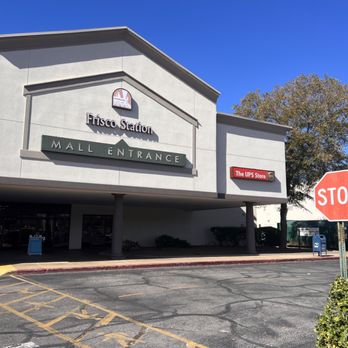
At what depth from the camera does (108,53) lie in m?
19.2

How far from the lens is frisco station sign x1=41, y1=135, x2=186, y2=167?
16828mm

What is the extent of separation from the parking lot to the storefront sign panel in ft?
29.0

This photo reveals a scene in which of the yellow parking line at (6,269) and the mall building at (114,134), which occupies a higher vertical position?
the mall building at (114,134)

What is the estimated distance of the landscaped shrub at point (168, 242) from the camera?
2984cm

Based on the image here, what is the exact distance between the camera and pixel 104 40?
1905 cm

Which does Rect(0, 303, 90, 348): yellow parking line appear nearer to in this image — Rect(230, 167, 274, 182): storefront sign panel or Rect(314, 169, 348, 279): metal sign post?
Rect(314, 169, 348, 279): metal sign post

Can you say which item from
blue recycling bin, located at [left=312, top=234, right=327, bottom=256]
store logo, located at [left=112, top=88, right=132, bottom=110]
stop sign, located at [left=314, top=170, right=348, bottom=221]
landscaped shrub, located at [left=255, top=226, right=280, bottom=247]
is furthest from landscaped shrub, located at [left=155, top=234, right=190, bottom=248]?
stop sign, located at [left=314, top=170, right=348, bottom=221]

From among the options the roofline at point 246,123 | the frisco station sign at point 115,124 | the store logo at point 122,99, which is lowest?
the frisco station sign at point 115,124

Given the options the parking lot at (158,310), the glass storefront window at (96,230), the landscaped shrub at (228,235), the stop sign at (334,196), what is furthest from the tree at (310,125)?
the stop sign at (334,196)

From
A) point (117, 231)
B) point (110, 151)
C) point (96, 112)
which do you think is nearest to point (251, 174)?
point (117, 231)

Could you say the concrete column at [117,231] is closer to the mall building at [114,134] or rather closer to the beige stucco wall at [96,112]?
the mall building at [114,134]

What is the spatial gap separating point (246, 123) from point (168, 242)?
35.8ft

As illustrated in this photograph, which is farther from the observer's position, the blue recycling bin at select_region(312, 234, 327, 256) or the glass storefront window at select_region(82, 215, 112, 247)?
the glass storefront window at select_region(82, 215, 112, 247)

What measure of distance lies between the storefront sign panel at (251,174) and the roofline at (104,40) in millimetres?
4011
